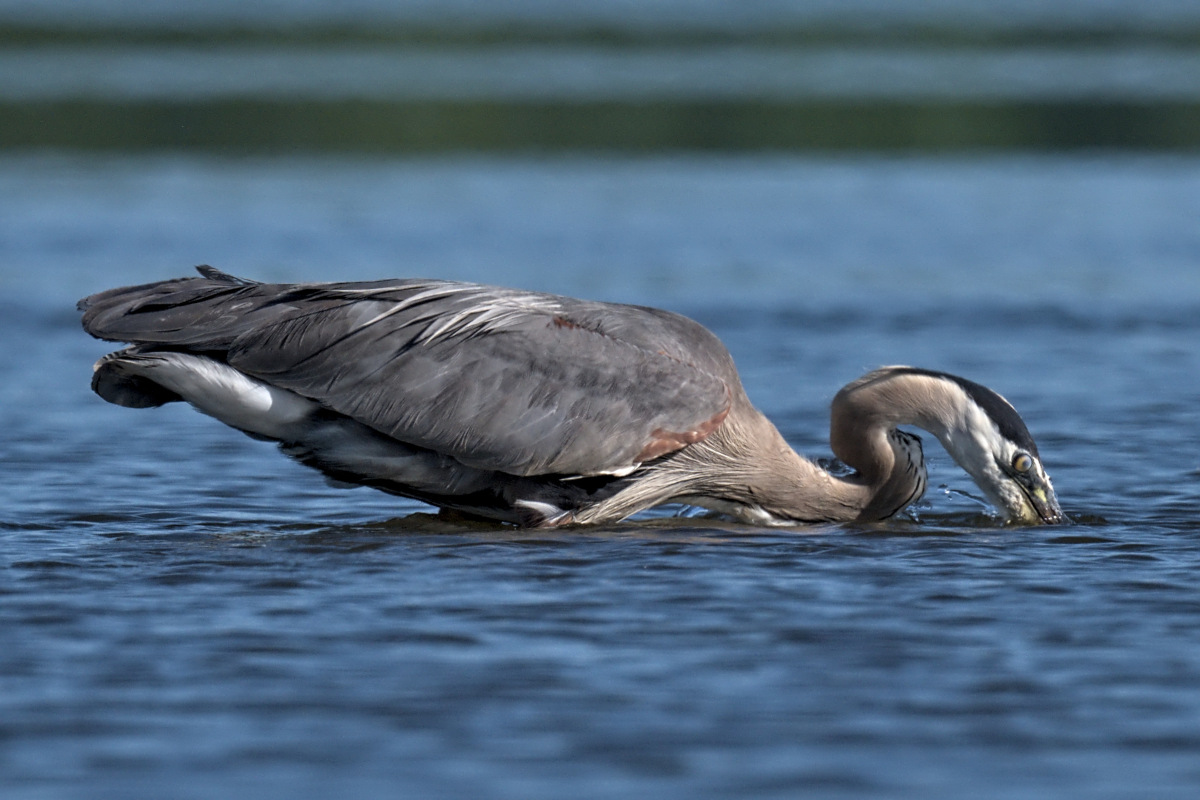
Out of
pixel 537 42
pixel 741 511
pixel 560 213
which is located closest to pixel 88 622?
pixel 741 511

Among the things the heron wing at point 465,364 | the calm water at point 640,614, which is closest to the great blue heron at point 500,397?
the heron wing at point 465,364

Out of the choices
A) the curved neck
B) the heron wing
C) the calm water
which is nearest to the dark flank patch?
the curved neck

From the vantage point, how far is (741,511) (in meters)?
8.36

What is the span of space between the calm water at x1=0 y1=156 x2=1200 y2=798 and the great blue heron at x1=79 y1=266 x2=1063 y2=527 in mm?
220

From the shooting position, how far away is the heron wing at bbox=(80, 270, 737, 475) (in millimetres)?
7785

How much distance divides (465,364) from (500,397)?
214mm

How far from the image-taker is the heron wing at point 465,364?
7.79 meters

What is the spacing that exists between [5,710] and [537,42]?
116 feet

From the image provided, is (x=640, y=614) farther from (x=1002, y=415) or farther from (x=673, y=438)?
(x=1002, y=415)

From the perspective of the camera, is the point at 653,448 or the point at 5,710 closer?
the point at 5,710

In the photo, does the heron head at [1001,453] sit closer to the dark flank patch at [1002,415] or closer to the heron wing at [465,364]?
the dark flank patch at [1002,415]

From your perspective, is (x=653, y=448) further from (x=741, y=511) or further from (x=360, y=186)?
(x=360, y=186)

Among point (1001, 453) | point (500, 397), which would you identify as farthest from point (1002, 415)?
point (500, 397)

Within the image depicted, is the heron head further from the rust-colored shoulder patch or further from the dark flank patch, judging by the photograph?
the rust-colored shoulder patch
